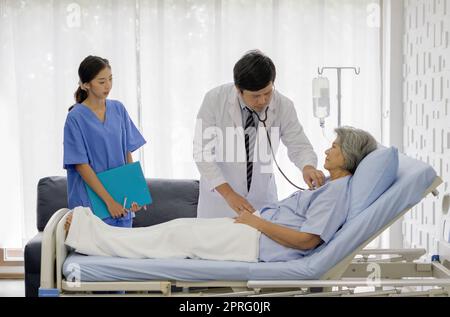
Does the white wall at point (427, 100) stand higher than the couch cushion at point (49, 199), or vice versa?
the white wall at point (427, 100)

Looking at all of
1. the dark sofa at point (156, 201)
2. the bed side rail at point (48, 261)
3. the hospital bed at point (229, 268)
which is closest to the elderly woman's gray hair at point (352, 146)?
the hospital bed at point (229, 268)

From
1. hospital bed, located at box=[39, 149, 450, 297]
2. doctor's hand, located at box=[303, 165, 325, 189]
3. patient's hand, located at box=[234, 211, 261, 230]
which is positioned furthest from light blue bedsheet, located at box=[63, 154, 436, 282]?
doctor's hand, located at box=[303, 165, 325, 189]

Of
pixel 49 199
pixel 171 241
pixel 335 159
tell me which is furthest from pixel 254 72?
pixel 49 199

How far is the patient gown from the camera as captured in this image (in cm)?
252

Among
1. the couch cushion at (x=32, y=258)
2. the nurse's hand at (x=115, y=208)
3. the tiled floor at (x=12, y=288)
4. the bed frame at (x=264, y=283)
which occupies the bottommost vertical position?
the tiled floor at (x=12, y=288)

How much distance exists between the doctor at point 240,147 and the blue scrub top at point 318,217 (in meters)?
0.19

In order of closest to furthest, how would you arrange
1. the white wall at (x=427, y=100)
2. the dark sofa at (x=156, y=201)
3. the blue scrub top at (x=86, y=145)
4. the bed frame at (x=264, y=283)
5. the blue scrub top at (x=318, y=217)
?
1. the bed frame at (x=264, y=283)
2. the blue scrub top at (x=318, y=217)
3. the blue scrub top at (x=86, y=145)
4. the white wall at (x=427, y=100)
5. the dark sofa at (x=156, y=201)

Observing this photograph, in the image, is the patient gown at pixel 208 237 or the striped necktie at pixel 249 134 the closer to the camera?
the patient gown at pixel 208 237

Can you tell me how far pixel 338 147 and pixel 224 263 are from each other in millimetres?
A: 583

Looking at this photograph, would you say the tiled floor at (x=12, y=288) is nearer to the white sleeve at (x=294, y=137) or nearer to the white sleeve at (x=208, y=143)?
the white sleeve at (x=208, y=143)

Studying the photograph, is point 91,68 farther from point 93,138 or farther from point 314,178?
point 314,178

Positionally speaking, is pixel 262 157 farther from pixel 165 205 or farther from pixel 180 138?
pixel 180 138

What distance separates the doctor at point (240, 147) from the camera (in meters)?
2.91

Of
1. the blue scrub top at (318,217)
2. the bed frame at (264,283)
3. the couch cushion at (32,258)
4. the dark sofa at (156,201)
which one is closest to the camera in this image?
the bed frame at (264,283)
